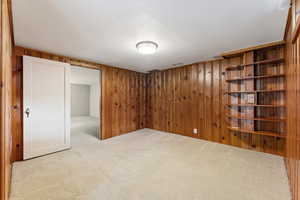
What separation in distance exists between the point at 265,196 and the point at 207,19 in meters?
2.30

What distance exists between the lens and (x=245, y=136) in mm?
3107

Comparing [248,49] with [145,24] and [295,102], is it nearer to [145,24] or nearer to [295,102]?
[295,102]

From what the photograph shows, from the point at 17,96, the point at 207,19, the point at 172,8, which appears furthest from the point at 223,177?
the point at 17,96

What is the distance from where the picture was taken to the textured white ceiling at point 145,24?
145cm

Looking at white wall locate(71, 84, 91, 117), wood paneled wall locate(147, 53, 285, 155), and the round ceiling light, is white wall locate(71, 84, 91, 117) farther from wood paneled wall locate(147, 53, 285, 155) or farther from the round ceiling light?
the round ceiling light

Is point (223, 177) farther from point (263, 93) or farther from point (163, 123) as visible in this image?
point (163, 123)

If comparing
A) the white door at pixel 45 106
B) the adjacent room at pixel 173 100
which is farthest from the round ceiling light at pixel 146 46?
the white door at pixel 45 106

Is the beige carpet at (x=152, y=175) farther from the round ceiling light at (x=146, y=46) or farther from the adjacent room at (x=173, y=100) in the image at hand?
the round ceiling light at (x=146, y=46)

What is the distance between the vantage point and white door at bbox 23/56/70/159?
103 inches

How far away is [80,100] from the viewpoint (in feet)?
30.2

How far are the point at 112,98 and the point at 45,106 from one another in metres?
1.69

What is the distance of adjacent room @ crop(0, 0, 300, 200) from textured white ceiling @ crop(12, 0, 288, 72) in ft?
0.05

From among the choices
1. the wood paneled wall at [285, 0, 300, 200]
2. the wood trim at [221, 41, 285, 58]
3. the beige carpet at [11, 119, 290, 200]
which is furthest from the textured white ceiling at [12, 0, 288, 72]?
the beige carpet at [11, 119, 290, 200]

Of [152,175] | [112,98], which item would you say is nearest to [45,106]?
[112,98]
